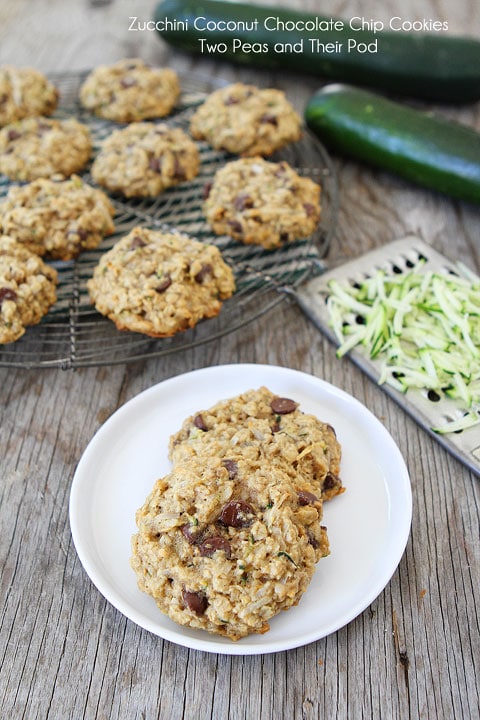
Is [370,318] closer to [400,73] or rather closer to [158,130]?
[158,130]

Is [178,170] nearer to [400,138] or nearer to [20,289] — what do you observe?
[20,289]

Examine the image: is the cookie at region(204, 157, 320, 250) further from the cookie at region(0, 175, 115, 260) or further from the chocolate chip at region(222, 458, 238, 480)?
the chocolate chip at region(222, 458, 238, 480)

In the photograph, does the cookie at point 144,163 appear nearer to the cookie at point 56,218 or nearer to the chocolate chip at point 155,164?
the chocolate chip at point 155,164

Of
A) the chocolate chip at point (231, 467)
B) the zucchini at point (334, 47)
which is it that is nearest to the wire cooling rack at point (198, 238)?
the chocolate chip at point (231, 467)

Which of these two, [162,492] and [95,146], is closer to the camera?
[162,492]

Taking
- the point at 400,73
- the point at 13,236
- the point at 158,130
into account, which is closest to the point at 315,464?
the point at 13,236

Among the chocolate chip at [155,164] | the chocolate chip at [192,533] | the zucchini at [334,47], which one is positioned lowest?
the chocolate chip at [192,533]
